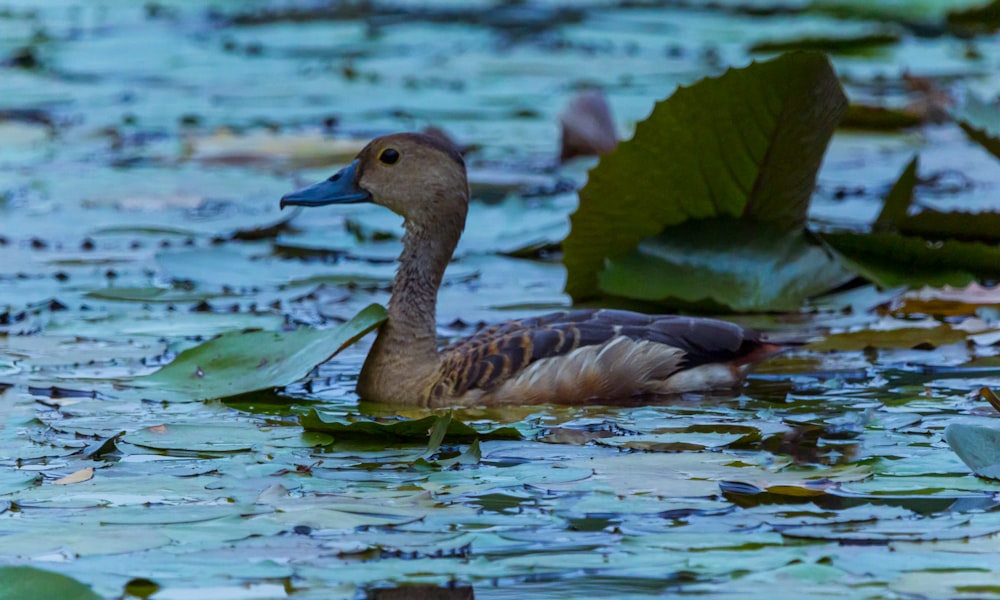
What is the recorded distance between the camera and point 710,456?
405cm

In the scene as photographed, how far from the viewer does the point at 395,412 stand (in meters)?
4.86

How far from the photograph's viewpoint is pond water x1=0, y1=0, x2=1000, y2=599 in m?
3.22

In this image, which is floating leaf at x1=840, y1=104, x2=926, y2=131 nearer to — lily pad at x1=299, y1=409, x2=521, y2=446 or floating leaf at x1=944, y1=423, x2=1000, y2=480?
lily pad at x1=299, y1=409, x2=521, y2=446

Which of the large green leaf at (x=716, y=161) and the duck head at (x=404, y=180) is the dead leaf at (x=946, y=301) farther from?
the duck head at (x=404, y=180)

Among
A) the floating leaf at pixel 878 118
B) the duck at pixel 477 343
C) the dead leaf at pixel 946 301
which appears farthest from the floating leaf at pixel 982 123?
the floating leaf at pixel 878 118

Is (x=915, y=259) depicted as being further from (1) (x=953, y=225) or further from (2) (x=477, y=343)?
(2) (x=477, y=343)

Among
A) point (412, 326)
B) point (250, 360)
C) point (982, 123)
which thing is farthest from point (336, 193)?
point (982, 123)

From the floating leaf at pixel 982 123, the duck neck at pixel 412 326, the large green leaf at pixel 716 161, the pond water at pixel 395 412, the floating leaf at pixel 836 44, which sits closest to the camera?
the pond water at pixel 395 412

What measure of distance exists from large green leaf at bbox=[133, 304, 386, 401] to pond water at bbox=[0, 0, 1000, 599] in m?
0.08

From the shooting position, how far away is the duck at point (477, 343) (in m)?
4.93

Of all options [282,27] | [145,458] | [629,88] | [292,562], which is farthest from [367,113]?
[292,562]

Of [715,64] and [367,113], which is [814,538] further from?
[715,64]

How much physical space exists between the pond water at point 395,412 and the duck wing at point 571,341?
155 millimetres

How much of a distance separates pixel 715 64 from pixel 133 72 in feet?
14.6
